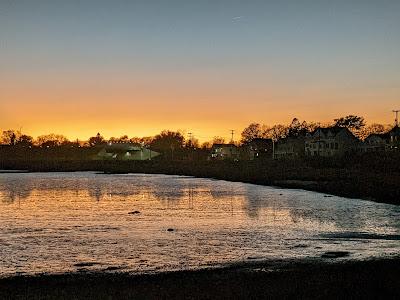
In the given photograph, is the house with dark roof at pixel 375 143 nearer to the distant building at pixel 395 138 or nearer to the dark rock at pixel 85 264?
the distant building at pixel 395 138

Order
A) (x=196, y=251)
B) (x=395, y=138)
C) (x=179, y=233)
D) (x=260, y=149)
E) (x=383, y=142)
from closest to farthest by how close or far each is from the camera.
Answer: (x=196, y=251), (x=179, y=233), (x=395, y=138), (x=383, y=142), (x=260, y=149)

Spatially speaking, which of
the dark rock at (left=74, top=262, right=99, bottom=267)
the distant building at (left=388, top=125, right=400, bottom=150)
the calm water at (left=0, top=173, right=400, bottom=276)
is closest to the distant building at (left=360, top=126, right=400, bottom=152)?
the distant building at (left=388, top=125, right=400, bottom=150)

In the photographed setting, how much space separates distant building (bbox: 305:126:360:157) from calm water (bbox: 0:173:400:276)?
105101mm

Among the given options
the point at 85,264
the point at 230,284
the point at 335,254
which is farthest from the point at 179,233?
the point at 230,284

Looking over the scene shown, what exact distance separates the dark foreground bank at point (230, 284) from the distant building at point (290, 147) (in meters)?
152

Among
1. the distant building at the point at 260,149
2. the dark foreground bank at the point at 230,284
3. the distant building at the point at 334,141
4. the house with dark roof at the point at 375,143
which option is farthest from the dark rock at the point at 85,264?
the distant building at the point at 260,149

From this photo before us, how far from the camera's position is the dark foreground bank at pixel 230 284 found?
44.2ft

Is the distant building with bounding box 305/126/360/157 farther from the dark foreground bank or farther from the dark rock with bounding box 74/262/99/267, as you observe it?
the dark rock with bounding box 74/262/99/267

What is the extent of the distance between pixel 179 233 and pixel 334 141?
126 metres

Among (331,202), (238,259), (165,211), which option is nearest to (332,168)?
(331,202)

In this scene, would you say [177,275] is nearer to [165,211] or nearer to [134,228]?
[134,228]

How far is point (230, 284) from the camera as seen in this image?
48.0 feet

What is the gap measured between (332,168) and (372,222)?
69.5 meters

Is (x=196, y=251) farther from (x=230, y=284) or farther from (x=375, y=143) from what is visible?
(x=375, y=143)
